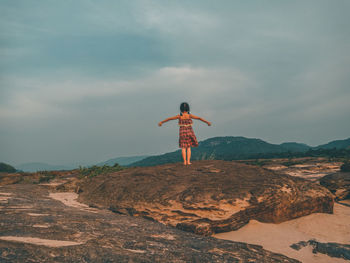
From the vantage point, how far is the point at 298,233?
17.0 ft

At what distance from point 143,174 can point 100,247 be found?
4.85m

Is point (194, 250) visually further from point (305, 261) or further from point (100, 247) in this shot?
point (305, 261)

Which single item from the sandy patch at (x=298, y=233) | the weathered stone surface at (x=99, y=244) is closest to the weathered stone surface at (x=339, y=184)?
the sandy patch at (x=298, y=233)

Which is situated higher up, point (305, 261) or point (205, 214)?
point (205, 214)

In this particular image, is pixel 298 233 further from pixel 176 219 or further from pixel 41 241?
pixel 41 241

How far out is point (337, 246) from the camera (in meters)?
4.21

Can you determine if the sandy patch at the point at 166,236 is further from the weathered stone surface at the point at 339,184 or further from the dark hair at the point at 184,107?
the weathered stone surface at the point at 339,184

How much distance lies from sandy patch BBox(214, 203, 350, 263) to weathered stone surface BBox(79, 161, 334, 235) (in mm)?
198

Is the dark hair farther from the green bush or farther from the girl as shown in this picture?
the green bush

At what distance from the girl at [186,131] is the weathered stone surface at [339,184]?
572cm

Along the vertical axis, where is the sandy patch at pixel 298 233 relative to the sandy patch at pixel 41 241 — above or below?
below

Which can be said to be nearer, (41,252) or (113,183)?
(41,252)

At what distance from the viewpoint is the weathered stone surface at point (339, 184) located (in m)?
9.03

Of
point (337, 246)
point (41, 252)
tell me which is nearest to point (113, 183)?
point (41, 252)
